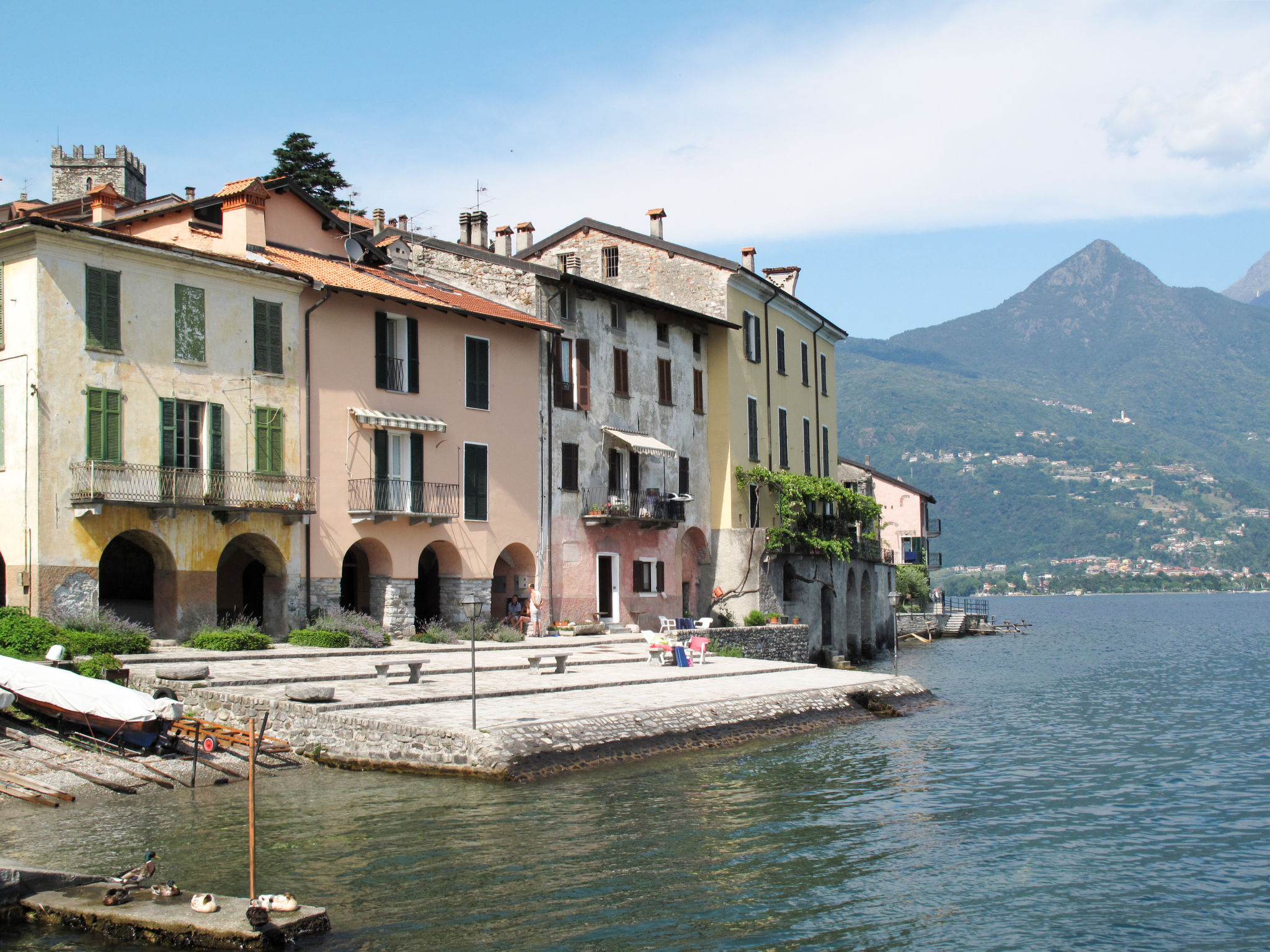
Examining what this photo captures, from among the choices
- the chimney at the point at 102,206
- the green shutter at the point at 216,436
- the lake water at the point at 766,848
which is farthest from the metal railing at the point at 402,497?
the lake water at the point at 766,848

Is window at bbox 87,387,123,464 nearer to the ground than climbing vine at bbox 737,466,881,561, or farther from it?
farther from it

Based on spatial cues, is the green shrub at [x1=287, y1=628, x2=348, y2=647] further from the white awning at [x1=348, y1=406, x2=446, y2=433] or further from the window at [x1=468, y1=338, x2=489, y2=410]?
A: the window at [x1=468, y1=338, x2=489, y2=410]

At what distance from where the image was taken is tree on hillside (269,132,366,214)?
60688 mm

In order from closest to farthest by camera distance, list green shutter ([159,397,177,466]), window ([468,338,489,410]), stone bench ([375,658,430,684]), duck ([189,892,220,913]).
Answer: duck ([189,892,220,913])
stone bench ([375,658,430,684])
green shutter ([159,397,177,466])
window ([468,338,489,410])

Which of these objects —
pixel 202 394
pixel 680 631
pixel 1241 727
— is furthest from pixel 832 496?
pixel 202 394

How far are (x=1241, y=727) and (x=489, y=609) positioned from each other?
69.8 ft

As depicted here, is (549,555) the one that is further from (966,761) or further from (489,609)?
(966,761)

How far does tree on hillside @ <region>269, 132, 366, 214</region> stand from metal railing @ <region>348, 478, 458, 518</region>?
1122 inches

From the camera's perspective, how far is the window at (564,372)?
134ft

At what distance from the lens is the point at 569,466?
1619 inches

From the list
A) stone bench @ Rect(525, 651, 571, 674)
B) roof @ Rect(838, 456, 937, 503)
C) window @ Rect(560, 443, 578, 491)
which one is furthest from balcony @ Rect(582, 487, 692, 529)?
roof @ Rect(838, 456, 937, 503)

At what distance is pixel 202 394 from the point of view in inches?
1209

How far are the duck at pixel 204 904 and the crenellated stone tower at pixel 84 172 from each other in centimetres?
4431

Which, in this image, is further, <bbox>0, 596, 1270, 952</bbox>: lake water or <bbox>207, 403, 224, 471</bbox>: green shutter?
<bbox>207, 403, 224, 471</bbox>: green shutter
